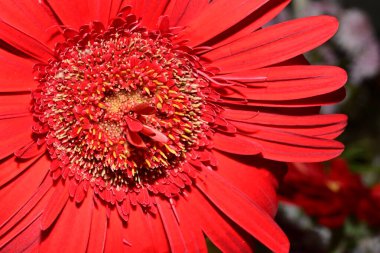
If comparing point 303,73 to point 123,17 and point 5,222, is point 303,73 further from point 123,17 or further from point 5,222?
point 5,222

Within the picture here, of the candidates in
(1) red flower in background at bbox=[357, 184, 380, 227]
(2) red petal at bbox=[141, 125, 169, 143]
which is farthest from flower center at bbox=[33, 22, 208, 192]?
(1) red flower in background at bbox=[357, 184, 380, 227]

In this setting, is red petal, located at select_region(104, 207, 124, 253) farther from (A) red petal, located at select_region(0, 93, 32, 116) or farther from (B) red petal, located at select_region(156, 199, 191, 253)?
(A) red petal, located at select_region(0, 93, 32, 116)

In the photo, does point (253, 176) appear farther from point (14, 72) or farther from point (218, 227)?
point (14, 72)

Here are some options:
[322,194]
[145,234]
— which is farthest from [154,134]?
[322,194]

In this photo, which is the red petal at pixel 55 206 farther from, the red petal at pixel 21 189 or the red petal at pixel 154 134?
the red petal at pixel 154 134

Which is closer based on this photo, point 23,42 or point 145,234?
point 23,42

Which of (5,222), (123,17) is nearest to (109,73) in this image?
(123,17)
